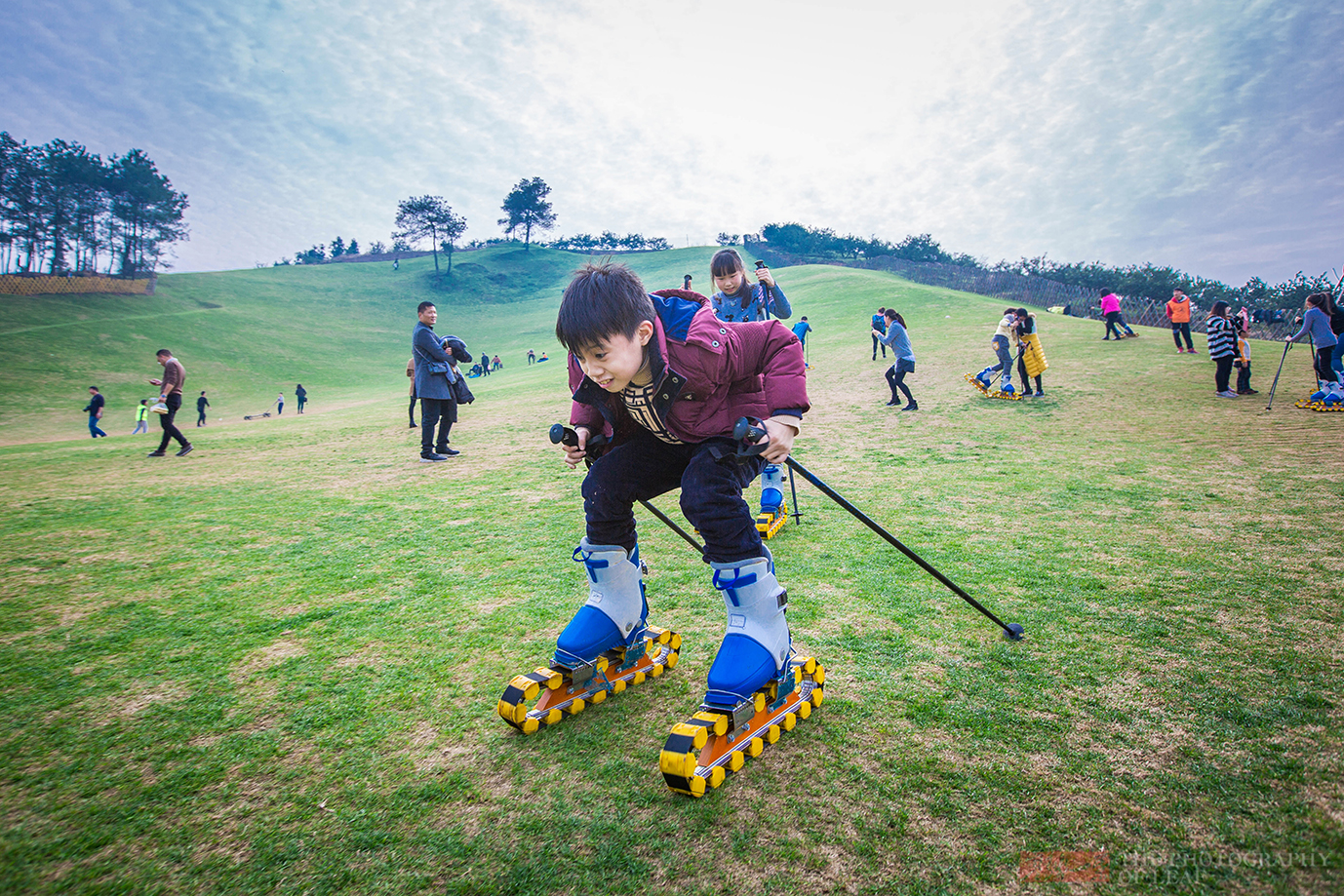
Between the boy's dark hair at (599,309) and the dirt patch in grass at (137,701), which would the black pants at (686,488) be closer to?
the boy's dark hair at (599,309)

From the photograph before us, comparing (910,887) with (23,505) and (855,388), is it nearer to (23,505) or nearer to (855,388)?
(23,505)

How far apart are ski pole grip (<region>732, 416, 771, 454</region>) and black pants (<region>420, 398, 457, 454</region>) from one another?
849 cm

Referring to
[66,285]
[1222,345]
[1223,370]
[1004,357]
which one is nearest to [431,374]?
[1004,357]

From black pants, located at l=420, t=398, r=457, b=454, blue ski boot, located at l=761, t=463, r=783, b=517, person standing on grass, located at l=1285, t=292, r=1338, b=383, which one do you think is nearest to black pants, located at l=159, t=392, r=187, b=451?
black pants, located at l=420, t=398, r=457, b=454

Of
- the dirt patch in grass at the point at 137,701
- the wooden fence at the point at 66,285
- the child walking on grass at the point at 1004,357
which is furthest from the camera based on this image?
the wooden fence at the point at 66,285

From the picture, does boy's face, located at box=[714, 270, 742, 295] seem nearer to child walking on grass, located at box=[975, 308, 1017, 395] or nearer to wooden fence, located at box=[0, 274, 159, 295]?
child walking on grass, located at box=[975, 308, 1017, 395]

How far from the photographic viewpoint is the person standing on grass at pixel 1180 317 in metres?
17.7

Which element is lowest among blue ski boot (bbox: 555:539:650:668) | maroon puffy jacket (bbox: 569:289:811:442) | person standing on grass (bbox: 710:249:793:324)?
blue ski boot (bbox: 555:539:650:668)

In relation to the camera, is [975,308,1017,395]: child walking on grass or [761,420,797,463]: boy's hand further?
[975,308,1017,395]: child walking on grass

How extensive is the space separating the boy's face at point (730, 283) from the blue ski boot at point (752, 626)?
12.2 ft

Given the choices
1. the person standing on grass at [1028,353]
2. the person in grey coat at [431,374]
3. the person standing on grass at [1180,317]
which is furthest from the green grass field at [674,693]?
the person standing on grass at [1180,317]

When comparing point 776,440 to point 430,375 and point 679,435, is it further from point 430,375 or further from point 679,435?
point 430,375

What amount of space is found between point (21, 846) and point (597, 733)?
2.08 m

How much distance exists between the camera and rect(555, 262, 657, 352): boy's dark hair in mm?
2477
